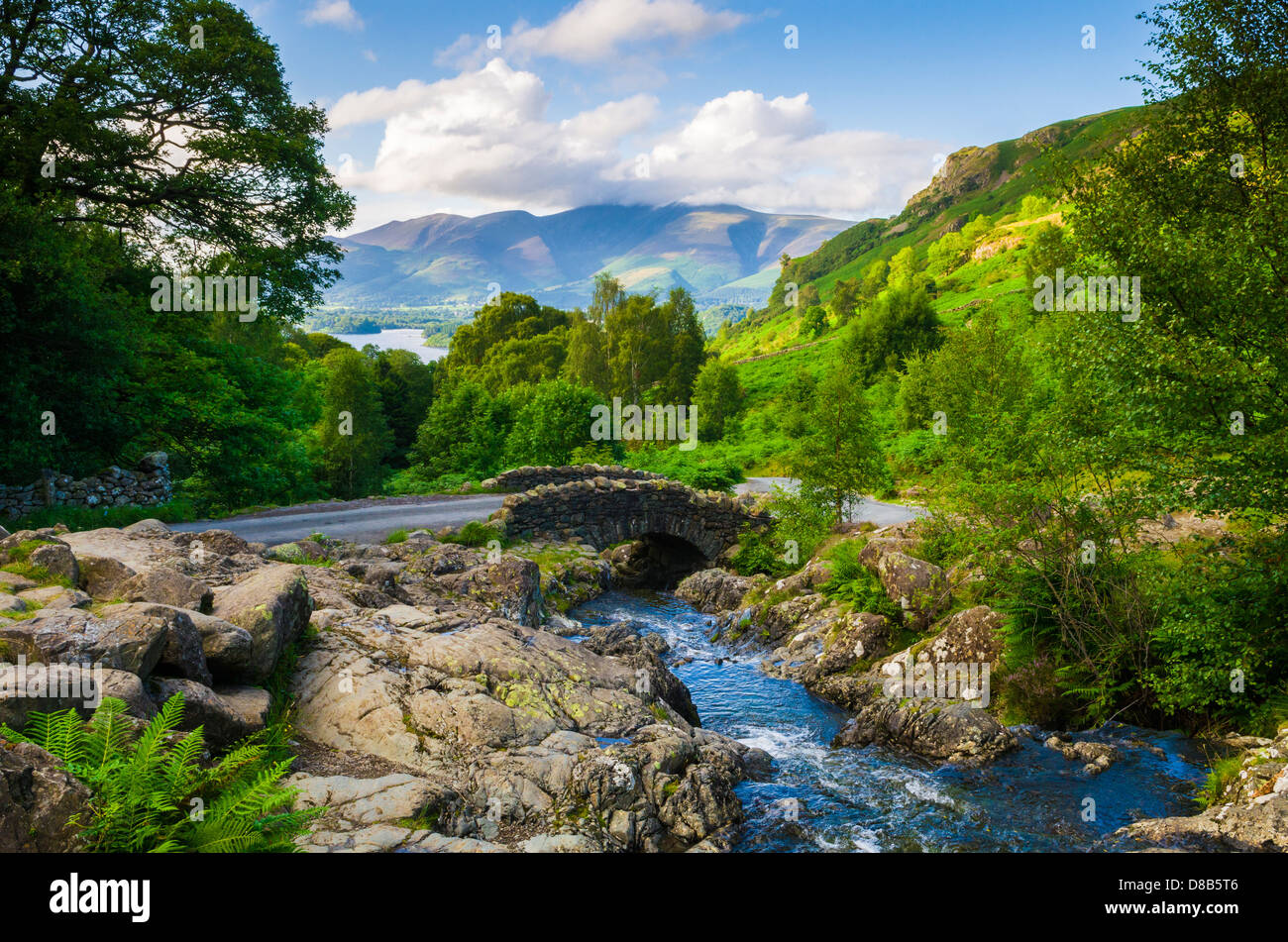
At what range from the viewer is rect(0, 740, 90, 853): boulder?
4.36 m

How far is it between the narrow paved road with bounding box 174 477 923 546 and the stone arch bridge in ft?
9.37

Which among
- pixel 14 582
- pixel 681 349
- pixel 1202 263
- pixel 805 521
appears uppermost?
pixel 681 349

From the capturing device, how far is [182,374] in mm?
24359

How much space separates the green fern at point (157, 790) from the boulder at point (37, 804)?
3.5 inches

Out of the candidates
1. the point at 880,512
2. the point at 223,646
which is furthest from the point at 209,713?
the point at 880,512

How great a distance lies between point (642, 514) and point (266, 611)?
793 inches

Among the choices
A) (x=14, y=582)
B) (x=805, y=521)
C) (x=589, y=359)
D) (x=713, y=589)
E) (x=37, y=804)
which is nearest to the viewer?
(x=37, y=804)

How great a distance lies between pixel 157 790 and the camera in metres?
4.93

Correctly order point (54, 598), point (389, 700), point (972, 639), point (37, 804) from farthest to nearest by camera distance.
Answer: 1. point (972, 639)
2. point (389, 700)
3. point (54, 598)
4. point (37, 804)

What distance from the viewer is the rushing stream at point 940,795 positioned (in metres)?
9.30

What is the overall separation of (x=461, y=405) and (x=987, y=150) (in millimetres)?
201895

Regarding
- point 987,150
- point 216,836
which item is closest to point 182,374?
point 216,836

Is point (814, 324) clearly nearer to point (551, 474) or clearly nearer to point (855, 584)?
point (551, 474)
